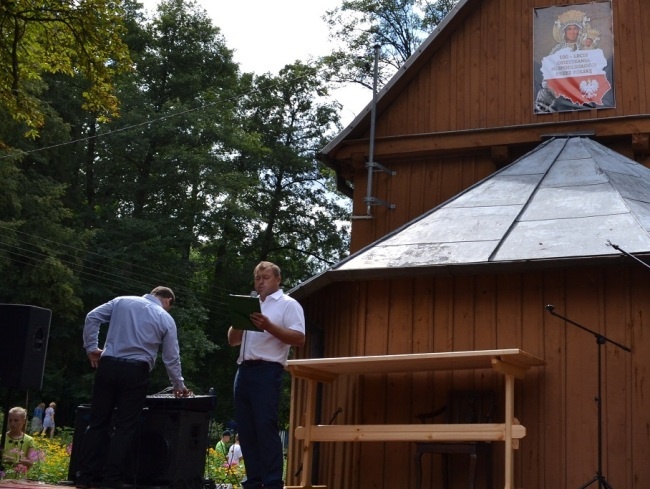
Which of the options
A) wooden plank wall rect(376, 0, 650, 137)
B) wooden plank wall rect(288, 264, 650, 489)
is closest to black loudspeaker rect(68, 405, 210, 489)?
wooden plank wall rect(288, 264, 650, 489)

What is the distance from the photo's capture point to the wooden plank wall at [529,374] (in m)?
9.09

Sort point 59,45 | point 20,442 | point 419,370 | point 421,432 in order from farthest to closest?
point 59,45, point 419,370, point 20,442, point 421,432

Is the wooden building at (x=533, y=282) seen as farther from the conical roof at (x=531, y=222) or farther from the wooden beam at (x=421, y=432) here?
the wooden beam at (x=421, y=432)

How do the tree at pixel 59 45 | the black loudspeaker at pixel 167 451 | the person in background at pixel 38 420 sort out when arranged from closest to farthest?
the black loudspeaker at pixel 167 451 < the tree at pixel 59 45 < the person in background at pixel 38 420

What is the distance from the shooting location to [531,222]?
1039 cm

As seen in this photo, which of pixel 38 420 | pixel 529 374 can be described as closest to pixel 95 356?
pixel 529 374

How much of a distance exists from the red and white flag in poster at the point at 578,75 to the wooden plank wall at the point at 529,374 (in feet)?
16.2

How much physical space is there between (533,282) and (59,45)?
21.0 feet

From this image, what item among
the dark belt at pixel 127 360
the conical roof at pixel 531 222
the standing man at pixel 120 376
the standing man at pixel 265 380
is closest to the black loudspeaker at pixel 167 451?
the standing man at pixel 120 376

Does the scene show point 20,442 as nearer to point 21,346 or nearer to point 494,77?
point 21,346

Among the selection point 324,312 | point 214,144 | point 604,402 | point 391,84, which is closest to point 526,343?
point 604,402

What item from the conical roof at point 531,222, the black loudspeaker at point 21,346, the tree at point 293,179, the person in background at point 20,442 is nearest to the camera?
the black loudspeaker at point 21,346

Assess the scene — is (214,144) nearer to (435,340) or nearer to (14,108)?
(14,108)

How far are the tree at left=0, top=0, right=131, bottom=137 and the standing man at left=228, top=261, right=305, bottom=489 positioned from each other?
16.7 feet
